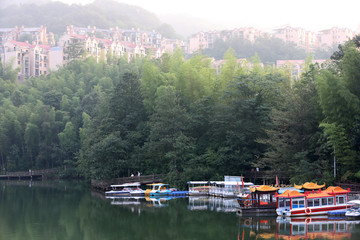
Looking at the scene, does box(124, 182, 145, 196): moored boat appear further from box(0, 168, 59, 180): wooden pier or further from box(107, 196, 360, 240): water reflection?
box(0, 168, 59, 180): wooden pier

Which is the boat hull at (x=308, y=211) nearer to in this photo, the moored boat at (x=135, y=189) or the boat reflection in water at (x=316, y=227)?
the boat reflection in water at (x=316, y=227)

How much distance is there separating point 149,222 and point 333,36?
113m

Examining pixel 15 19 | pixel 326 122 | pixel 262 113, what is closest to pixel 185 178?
pixel 262 113

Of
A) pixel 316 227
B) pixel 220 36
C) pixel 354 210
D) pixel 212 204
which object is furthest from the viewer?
pixel 220 36

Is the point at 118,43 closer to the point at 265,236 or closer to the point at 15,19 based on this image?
the point at 265,236

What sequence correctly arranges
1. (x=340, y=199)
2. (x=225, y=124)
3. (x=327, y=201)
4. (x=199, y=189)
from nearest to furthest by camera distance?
(x=327, y=201) < (x=340, y=199) < (x=199, y=189) < (x=225, y=124)

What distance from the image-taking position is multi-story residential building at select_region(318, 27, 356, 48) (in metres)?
120

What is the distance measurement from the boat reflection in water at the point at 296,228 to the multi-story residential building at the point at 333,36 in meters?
107

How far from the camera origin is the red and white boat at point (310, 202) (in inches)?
862

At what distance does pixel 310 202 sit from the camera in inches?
872

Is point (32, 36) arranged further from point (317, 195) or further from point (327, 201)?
point (327, 201)

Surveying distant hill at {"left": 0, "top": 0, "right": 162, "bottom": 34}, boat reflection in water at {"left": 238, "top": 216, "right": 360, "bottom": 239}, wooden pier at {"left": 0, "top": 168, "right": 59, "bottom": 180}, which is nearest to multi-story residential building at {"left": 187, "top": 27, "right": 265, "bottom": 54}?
distant hill at {"left": 0, "top": 0, "right": 162, "bottom": 34}

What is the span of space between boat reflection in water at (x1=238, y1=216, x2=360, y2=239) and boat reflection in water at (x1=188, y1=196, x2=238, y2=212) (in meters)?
3.79

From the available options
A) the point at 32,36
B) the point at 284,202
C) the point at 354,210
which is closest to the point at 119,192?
the point at 284,202
